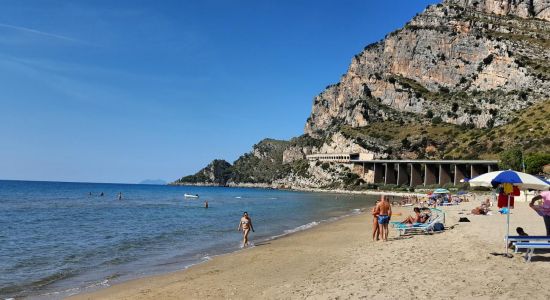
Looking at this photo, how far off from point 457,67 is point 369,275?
149 meters

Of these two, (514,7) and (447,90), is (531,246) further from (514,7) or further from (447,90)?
(514,7)

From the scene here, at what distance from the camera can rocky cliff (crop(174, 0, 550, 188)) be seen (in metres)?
117

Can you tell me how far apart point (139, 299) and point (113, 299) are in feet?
2.55

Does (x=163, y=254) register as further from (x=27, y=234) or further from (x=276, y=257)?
(x=27, y=234)

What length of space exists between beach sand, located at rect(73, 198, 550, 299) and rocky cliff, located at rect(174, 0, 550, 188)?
91574 mm

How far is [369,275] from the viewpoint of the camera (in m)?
11.0

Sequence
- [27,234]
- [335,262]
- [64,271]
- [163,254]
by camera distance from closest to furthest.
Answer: [335,262] < [64,271] < [163,254] < [27,234]

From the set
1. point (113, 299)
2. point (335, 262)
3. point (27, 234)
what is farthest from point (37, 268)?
point (27, 234)

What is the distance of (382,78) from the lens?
536ft

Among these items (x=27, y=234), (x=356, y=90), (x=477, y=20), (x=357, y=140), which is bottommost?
(x=27, y=234)

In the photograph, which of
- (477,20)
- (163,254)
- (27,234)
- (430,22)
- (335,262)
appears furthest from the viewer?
(430,22)

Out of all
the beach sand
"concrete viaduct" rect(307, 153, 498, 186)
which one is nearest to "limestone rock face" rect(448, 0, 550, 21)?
"concrete viaduct" rect(307, 153, 498, 186)

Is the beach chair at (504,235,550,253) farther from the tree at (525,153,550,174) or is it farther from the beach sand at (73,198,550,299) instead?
the tree at (525,153,550,174)

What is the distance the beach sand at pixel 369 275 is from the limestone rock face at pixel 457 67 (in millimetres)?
118940
